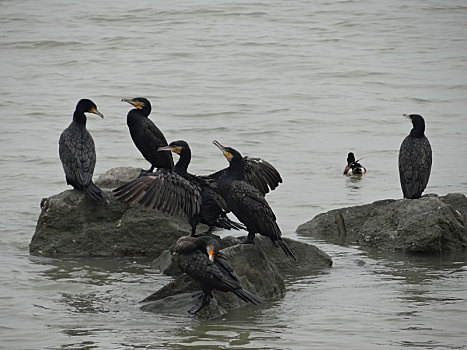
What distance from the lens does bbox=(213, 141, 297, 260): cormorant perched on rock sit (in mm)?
7820

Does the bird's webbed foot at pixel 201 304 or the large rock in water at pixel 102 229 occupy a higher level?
the large rock in water at pixel 102 229

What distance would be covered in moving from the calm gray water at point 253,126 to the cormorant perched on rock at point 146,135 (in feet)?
3.62

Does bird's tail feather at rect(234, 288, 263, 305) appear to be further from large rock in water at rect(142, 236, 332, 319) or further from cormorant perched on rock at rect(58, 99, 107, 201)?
cormorant perched on rock at rect(58, 99, 107, 201)

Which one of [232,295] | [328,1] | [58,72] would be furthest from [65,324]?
[328,1]

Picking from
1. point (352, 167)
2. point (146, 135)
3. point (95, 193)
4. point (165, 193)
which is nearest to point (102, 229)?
point (95, 193)

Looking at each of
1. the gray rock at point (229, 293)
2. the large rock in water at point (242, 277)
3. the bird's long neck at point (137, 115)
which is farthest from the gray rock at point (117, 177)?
the gray rock at point (229, 293)

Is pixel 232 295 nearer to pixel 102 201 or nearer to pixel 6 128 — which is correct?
pixel 102 201

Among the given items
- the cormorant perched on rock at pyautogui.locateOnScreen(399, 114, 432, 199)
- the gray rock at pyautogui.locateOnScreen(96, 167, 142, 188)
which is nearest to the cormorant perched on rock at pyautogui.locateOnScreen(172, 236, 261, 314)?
the gray rock at pyautogui.locateOnScreen(96, 167, 142, 188)

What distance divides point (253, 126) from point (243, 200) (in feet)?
31.1

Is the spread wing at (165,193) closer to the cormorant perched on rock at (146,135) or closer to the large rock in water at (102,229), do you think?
the large rock in water at (102,229)

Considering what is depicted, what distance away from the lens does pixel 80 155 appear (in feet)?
30.5

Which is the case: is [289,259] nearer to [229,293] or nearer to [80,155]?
[229,293]

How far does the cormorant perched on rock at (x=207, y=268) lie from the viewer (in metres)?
7.03

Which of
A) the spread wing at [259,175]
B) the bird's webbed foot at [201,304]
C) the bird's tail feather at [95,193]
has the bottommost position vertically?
the bird's webbed foot at [201,304]
